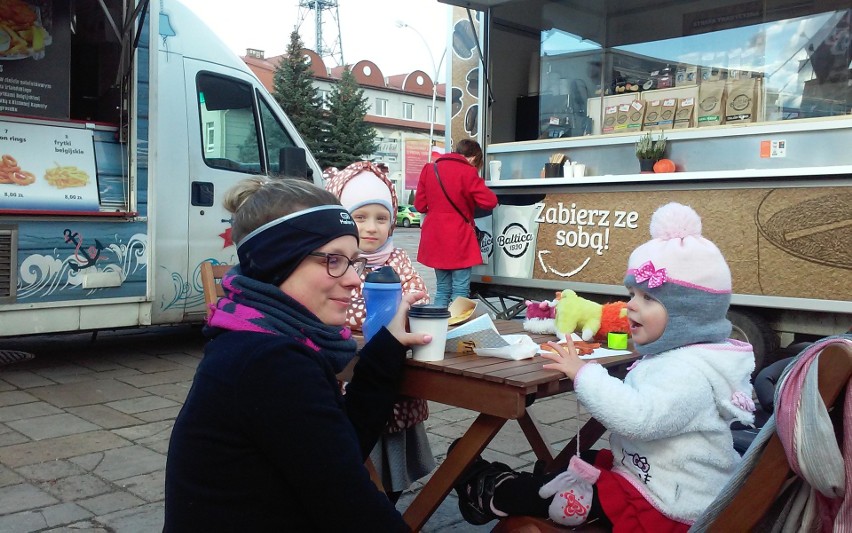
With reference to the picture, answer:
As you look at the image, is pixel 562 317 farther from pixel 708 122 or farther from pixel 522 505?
pixel 708 122

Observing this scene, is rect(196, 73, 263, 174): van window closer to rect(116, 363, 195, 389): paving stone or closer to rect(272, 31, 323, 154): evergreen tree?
rect(116, 363, 195, 389): paving stone

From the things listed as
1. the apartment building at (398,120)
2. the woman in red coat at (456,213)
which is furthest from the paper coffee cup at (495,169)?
the apartment building at (398,120)

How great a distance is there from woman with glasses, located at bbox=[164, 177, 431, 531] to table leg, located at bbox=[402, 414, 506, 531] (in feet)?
2.00

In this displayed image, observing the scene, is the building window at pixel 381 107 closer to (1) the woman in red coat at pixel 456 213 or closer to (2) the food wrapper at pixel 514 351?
(1) the woman in red coat at pixel 456 213

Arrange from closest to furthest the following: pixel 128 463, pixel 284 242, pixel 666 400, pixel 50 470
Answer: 1. pixel 284 242
2. pixel 666 400
3. pixel 50 470
4. pixel 128 463

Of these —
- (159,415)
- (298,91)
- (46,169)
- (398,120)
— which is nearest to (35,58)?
(46,169)

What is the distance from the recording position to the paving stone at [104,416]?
471 cm

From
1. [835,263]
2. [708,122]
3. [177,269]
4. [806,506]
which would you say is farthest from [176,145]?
[806,506]

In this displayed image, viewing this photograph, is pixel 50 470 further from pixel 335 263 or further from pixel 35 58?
pixel 35 58

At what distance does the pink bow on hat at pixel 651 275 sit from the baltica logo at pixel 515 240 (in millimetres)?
4627

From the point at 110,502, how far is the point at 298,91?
4295 cm

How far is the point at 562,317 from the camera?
282 cm

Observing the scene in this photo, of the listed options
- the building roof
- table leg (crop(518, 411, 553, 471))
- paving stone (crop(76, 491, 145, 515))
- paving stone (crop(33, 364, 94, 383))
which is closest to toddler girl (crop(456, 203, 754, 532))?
table leg (crop(518, 411, 553, 471))

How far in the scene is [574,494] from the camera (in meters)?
2.01
